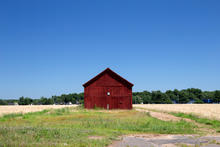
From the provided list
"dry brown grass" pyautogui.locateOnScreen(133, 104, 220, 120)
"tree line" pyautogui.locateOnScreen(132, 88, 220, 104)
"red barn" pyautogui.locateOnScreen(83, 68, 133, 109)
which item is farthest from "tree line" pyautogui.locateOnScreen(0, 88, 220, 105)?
"red barn" pyautogui.locateOnScreen(83, 68, 133, 109)

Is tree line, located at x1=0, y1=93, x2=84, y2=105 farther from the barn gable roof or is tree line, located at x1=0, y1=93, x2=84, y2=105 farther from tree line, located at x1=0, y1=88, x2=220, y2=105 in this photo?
the barn gable roof

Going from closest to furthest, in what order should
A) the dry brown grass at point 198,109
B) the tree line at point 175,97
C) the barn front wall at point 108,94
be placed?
the dry brown grass at point 198,109
the barn front wall at point 108,94
the tree line at point 175,97

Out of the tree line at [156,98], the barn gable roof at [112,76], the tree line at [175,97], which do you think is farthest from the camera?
the tree line at [156,98]

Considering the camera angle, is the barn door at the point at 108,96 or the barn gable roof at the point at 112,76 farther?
the barn gable roof at the point at 112,76

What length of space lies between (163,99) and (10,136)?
344 ft

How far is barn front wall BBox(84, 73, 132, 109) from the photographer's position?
121 ft

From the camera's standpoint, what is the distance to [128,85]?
37.1 m

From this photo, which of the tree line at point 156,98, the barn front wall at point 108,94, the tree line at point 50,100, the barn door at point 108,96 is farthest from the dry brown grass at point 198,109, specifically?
the tree line at point 50,100

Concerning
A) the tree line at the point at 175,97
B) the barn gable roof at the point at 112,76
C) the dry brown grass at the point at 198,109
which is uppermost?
the barn gable roof at the point at 112,76

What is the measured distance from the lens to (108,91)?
36.9 m

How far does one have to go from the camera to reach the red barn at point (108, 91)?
121 feet

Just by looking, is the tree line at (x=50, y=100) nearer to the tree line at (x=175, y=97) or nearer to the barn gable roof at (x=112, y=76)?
the tree line at (x=175, y=97)

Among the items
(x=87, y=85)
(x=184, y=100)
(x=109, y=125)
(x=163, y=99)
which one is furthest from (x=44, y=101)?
(x=109, y=125)

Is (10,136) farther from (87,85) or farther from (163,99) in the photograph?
(163,99)
